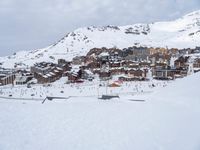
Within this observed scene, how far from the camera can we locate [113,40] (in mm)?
66750

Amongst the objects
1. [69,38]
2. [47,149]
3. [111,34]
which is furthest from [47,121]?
[111,34]

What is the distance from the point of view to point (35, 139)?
628cm

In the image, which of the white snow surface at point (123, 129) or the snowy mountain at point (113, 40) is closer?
the white snow surface at point (123, 129)

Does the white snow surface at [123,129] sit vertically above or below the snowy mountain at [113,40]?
below

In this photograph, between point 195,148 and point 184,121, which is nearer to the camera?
point 195,148

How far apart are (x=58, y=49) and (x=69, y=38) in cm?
788

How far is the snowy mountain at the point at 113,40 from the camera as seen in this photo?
186 feet

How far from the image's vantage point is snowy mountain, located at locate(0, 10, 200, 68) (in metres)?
56.7

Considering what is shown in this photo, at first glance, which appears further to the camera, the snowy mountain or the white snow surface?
the snowy mountain

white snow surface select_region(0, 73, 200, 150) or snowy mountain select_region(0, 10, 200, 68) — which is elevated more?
snowy mountain select_region(0, 10, 200, 68)

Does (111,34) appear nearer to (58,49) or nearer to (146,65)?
(58,49)

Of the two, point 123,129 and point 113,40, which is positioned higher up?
point 113,40

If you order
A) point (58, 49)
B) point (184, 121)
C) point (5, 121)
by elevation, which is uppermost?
point (58, 49)

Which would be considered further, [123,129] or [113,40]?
[113,40]
